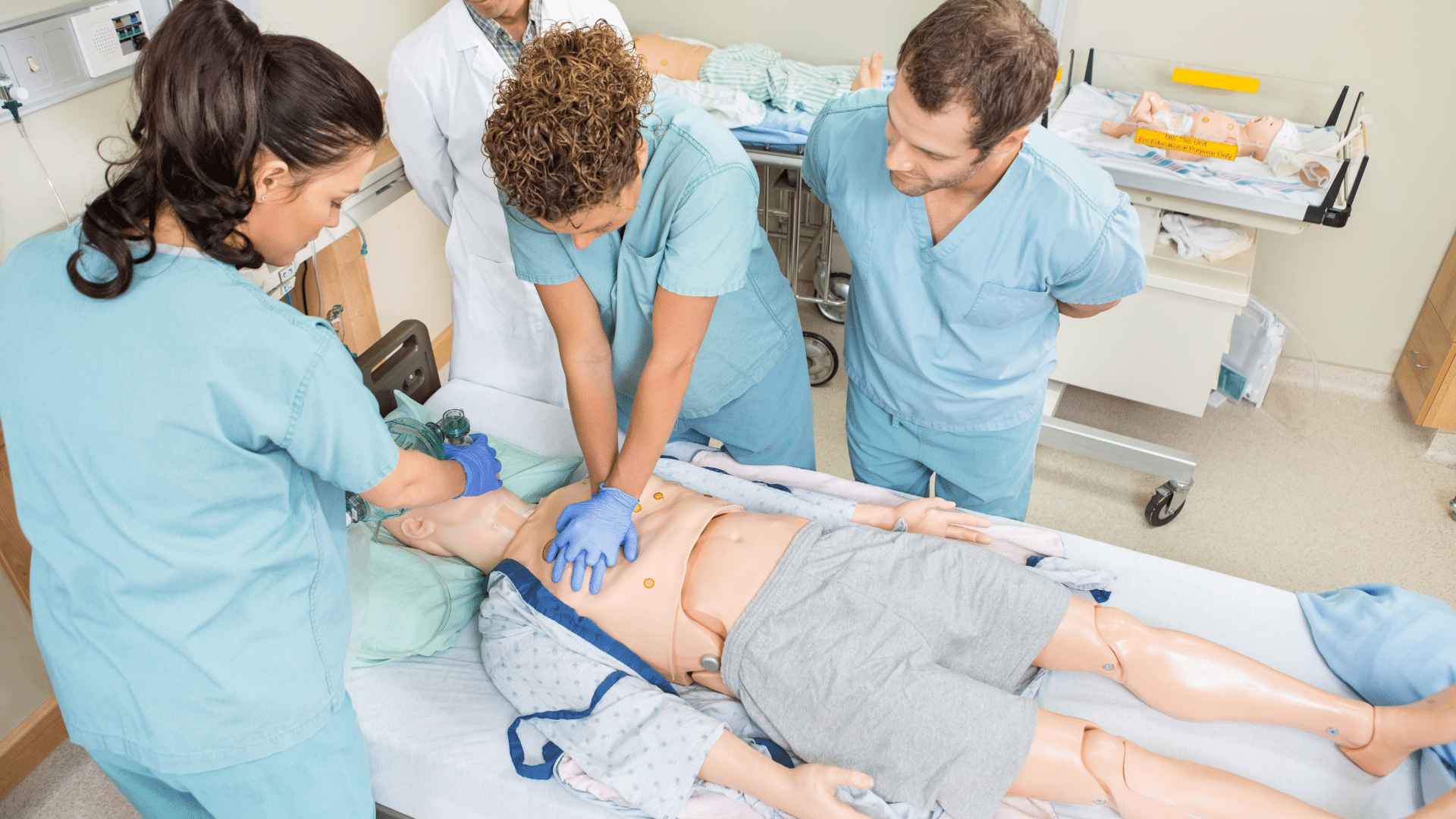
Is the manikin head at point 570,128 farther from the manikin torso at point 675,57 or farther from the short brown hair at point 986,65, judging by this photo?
the manikin torso at point 675,57

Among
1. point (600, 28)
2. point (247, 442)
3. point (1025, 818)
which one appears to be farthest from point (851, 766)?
point (600, 28)

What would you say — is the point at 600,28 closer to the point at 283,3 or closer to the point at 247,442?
the point at 247,442

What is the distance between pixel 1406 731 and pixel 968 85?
106cm

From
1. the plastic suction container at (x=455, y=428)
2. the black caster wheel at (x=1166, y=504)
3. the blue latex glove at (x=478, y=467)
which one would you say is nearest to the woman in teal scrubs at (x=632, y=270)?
the blue latex glove at (x=478, y=467)

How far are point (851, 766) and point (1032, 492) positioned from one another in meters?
1.47

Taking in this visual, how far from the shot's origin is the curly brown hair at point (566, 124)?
3.76 ft

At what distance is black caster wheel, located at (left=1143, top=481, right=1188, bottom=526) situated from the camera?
2471 mm

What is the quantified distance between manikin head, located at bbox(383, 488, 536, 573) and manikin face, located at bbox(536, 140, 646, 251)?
0.59 meters

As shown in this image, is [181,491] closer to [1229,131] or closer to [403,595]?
[403,595]

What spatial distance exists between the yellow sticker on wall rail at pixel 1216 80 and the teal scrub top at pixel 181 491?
→ 2.27m

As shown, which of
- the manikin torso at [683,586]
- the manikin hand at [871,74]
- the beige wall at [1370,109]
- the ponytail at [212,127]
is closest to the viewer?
the ponytail at [212,127]

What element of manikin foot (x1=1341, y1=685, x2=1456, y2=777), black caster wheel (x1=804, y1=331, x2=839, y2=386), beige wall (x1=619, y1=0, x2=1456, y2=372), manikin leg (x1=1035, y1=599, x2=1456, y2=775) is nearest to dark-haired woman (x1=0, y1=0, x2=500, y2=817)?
manikin leg (x1=1035, y1=599, x2=1456, y2=775)

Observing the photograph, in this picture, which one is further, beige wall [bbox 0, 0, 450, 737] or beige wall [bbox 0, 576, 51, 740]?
beige wall [bbox 0, 576, 51, 740]

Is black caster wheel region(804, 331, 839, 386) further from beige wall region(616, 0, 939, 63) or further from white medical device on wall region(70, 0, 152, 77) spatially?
white medical device on wall region(70, 0, 152, 77)
